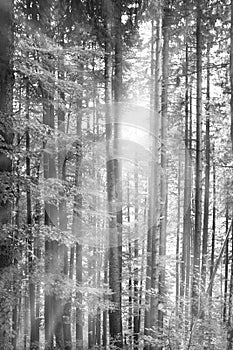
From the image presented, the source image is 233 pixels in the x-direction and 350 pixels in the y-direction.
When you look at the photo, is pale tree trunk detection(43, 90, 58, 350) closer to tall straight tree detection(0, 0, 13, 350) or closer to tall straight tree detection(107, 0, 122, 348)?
tall straight tree detection(107, 0, 122, 348)

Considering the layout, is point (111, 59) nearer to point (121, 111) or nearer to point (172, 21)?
point (121, 111)

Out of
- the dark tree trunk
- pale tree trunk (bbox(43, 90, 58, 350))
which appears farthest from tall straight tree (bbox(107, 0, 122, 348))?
the dark tree trunk

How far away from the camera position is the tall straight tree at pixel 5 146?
584cm

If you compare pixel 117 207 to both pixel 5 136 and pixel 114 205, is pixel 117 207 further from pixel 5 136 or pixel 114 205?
pixel 5 136

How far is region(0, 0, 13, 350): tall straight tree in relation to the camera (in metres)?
5.84

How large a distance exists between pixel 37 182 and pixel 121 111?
16.4 ft

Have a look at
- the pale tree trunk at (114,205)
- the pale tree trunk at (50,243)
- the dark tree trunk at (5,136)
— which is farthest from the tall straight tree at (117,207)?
the dark tree trunk at (5,136)

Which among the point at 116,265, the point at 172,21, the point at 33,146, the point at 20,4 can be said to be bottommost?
the point at 116,265

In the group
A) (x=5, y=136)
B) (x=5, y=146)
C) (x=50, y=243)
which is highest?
(x=5, y=136)

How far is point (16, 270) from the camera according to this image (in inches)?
243

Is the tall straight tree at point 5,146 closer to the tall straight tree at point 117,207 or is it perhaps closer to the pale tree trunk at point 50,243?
the pale tree trunk at point 50,243

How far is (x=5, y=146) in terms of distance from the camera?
590 cm

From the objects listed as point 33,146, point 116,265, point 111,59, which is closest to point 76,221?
point 116,265

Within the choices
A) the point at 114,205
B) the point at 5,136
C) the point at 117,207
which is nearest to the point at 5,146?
the point at 5,136
